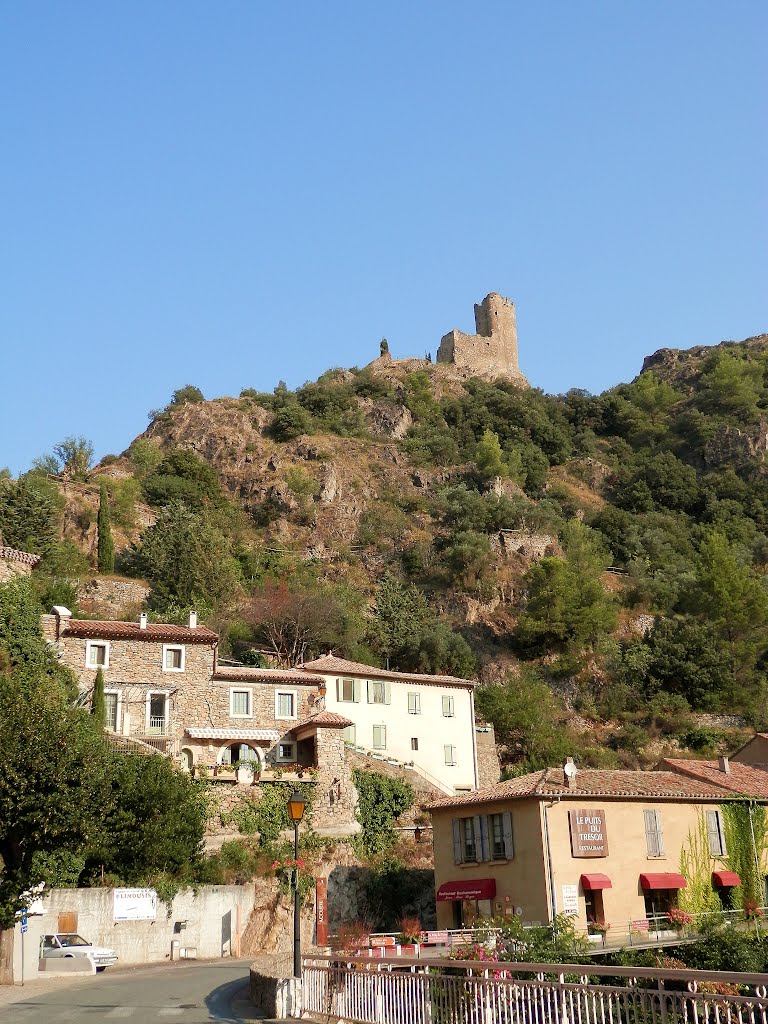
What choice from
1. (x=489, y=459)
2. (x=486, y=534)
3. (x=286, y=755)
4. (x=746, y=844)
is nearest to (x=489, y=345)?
(x=489, y=459)

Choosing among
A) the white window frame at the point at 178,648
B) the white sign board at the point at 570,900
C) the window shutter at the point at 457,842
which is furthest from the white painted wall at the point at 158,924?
the white window frame at the point at 178,648

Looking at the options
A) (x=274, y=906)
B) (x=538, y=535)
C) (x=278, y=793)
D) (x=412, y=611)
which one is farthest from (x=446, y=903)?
(x=538, y=535)

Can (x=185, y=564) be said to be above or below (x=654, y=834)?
above

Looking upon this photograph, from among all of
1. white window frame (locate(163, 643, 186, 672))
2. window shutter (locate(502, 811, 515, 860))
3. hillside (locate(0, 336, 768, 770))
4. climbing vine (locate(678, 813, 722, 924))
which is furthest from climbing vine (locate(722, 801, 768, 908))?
white window frame (locate(163, 643, 186, 672))

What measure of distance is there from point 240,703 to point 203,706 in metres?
1.65

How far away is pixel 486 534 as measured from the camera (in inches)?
2867

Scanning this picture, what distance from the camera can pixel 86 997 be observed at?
66.1 feet

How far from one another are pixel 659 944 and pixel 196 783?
18.4 metres

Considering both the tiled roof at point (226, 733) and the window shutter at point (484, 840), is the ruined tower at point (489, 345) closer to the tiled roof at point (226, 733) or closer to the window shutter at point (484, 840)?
the tiled roof at point (226, 733)

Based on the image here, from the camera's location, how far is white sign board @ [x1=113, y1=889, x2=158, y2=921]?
93.7 ft

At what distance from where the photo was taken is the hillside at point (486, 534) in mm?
56469

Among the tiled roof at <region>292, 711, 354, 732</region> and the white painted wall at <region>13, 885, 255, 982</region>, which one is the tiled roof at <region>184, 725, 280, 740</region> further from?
the white painted wall at <region>13, 885, 255, 982</region>

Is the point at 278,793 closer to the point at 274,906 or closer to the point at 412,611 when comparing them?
the point at 274,906

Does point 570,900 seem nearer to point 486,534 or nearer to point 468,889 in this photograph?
point 468,889
